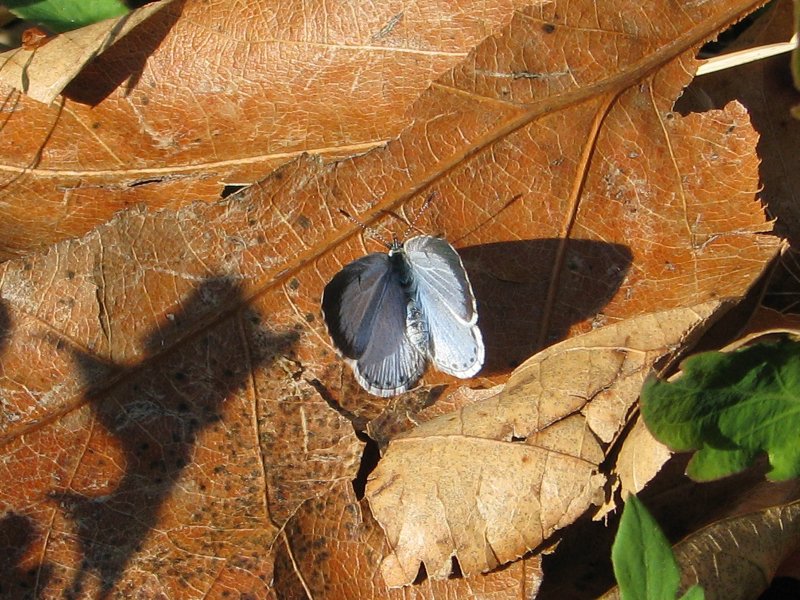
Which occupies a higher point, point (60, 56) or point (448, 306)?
point (60, 56)

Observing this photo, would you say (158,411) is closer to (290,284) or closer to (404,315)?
(290,284)

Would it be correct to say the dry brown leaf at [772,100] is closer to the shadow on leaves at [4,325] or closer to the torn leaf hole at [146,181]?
the torn leaf hole at [146,181]

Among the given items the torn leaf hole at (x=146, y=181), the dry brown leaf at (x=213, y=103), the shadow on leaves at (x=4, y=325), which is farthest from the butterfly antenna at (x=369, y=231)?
the shadow on leaves at (x=4, y=325)

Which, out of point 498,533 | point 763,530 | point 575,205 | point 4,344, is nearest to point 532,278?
point 575,205

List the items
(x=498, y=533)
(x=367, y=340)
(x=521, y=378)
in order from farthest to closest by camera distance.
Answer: (x=367, y=340)
(x=521, y=378)
(x=498, y=533)

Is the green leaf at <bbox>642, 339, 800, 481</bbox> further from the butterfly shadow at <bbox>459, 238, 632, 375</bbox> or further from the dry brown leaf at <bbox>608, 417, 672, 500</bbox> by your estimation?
the butterfly shadow at <bbox>459, 238, 632, 375</bbox>

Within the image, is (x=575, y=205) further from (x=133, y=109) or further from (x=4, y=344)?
(x=4, y=344)

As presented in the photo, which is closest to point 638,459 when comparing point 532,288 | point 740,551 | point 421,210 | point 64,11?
point 740,551
